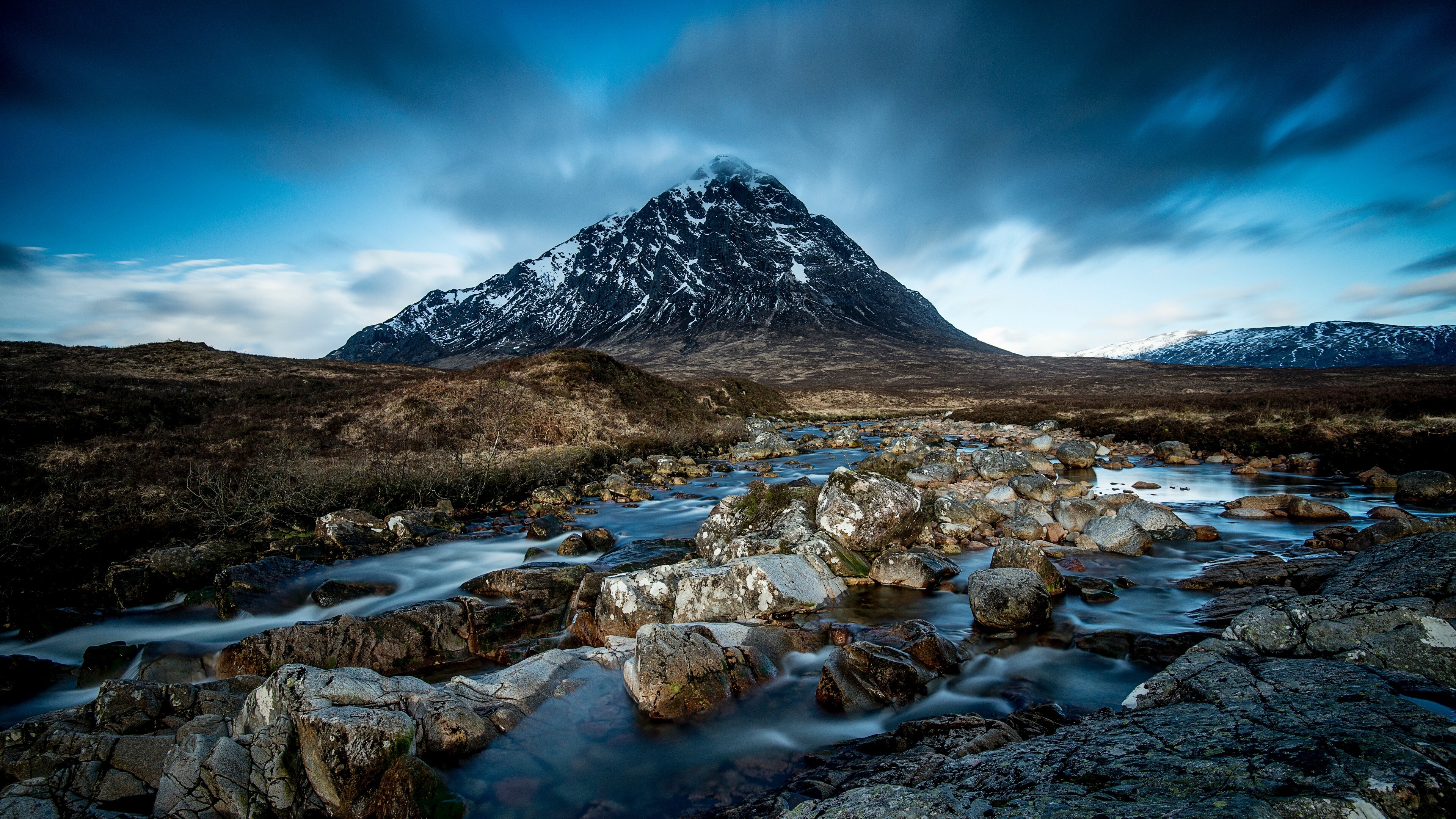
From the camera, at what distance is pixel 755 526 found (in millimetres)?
11172

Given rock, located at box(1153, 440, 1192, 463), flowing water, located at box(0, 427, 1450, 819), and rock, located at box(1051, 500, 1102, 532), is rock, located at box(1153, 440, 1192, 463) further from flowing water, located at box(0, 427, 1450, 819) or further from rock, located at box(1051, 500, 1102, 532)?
rock, located at box(1051, 500, 1102, 532)

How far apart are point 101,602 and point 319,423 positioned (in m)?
16.0

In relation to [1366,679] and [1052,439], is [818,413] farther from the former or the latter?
[1366,679]

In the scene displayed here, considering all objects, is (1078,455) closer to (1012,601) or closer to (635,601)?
(1012,601)

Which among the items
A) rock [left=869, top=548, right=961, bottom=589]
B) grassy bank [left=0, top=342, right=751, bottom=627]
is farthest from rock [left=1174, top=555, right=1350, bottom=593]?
grassy bank [left=0, top=342, right=751, bottom=627]

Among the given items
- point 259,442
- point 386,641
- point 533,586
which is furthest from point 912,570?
point 259,442

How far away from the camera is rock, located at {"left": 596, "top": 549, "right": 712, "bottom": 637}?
7852 millimetres

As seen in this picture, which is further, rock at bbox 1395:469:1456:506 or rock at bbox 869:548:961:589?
rock at bbox 1395:469:1456:506

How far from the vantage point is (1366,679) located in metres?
3.88

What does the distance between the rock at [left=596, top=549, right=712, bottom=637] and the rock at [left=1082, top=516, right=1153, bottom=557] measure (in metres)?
8.29

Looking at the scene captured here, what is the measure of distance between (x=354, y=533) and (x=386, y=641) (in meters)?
6.28

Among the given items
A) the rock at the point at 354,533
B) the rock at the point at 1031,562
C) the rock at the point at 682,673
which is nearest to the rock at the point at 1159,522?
the rock at the point at 1031,562

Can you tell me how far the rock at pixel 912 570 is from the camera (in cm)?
949

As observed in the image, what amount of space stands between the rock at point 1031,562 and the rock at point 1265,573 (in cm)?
213
